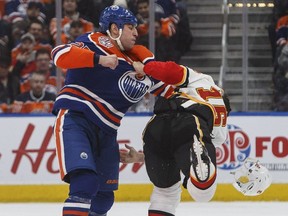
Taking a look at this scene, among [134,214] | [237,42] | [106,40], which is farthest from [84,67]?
[237,42]

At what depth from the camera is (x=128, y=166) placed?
798cm

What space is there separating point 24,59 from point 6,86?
302mm

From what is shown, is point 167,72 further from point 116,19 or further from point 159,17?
point 159,17

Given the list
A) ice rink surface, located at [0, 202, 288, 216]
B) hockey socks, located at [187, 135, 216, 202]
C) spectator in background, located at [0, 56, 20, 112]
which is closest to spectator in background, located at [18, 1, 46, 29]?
spectator in background, located at [0, 56, 20, 112]

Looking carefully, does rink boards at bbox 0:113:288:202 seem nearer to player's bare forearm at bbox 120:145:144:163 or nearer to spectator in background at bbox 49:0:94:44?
spectator in background at bbox 49:0:94:44

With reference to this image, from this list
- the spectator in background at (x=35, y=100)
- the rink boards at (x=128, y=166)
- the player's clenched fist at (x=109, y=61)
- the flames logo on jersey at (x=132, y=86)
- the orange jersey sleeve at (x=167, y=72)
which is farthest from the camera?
the spectator in background at (x=35, y=100)

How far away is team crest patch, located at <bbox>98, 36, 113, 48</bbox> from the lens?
4.84 metres

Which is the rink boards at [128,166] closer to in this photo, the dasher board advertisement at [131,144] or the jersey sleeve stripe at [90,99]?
the dasher board advertisement at [131,144]

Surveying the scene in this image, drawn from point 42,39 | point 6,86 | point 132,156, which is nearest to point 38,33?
point 42,39

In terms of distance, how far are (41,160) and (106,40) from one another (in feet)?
10.6

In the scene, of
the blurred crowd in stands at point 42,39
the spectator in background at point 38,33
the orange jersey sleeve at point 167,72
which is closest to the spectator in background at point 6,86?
the blurred crowd in stands at point 42,39

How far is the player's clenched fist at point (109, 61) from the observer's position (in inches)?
178

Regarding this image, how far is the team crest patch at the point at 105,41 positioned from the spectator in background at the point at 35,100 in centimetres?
318

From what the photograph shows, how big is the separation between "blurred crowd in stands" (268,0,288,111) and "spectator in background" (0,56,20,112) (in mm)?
2342
